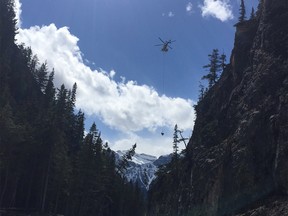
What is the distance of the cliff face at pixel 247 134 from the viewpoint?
27.9 metres

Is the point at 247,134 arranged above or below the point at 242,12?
below

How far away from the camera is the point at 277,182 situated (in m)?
24.8

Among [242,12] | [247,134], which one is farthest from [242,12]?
[247,134]

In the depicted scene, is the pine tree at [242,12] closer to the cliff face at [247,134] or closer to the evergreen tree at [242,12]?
the evergreen tree at [242,12]

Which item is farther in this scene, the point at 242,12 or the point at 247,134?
the point at 242,12

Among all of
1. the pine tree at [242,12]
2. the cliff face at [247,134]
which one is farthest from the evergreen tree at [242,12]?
the cliff face at [247,134]

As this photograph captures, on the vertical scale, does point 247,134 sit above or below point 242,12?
below

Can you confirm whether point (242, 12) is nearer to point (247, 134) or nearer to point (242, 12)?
point (242, 12)

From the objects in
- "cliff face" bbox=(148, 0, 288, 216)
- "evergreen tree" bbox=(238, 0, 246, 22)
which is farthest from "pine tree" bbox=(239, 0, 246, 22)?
"cliff face" bbox=(148, 0, 288, 216)

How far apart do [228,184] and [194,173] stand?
14.1 metres

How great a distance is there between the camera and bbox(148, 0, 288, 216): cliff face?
27922 mm

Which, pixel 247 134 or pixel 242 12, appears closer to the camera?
pixel 247 134

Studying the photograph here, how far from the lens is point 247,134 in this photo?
3195cm

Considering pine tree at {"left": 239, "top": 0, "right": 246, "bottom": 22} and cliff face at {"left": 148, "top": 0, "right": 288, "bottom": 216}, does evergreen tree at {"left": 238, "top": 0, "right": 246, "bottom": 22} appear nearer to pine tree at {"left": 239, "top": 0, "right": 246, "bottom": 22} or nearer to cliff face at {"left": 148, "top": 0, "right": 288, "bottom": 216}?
pine tree at {"left": 239, "top": 0, "right": 246, "bottom": 22}
